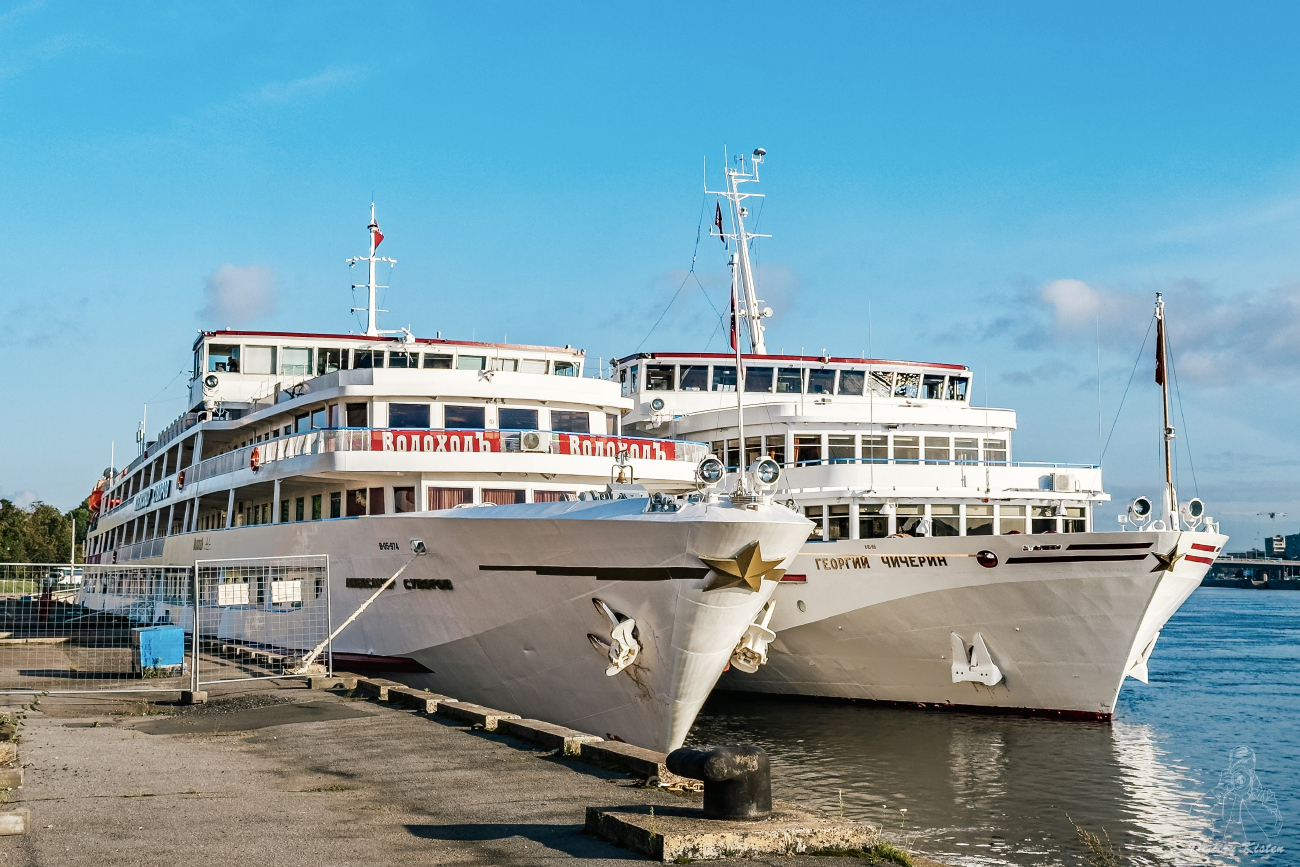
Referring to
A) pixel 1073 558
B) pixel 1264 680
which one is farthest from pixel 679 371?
pixel 1264 680

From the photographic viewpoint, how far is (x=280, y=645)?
839 inches

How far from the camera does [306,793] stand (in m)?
9.64

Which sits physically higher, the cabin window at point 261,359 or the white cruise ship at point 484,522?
the cabin window at point 261,359

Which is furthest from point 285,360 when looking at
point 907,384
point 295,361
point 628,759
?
point 628,759

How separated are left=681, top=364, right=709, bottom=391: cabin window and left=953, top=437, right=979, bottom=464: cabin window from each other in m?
7.02

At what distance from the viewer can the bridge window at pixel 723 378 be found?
3027 centimetres

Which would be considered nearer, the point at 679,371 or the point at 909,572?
the point at 909,572

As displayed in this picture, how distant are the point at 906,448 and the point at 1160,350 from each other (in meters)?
6.30

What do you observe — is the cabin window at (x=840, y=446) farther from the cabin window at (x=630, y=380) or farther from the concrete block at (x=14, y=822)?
the concrete block at (x=14, y=822)

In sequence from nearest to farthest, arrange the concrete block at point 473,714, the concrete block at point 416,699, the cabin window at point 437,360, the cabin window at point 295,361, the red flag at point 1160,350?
1. the concrete block at point 473,714
2. the concrete block at point 416,699
3. the red flag at point 1160,350
4. the cabin window at point 437,360
5. the cabin window at point 295,361

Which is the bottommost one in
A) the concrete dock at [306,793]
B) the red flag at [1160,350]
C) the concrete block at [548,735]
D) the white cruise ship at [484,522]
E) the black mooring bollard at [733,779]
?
the concrete dock at [306,793]

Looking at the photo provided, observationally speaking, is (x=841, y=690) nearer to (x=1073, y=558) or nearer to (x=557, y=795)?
(x=1073, y=558)

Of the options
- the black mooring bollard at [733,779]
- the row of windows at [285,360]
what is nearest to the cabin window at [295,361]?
the row of windows at [285,360]

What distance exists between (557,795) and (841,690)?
1513 cm
